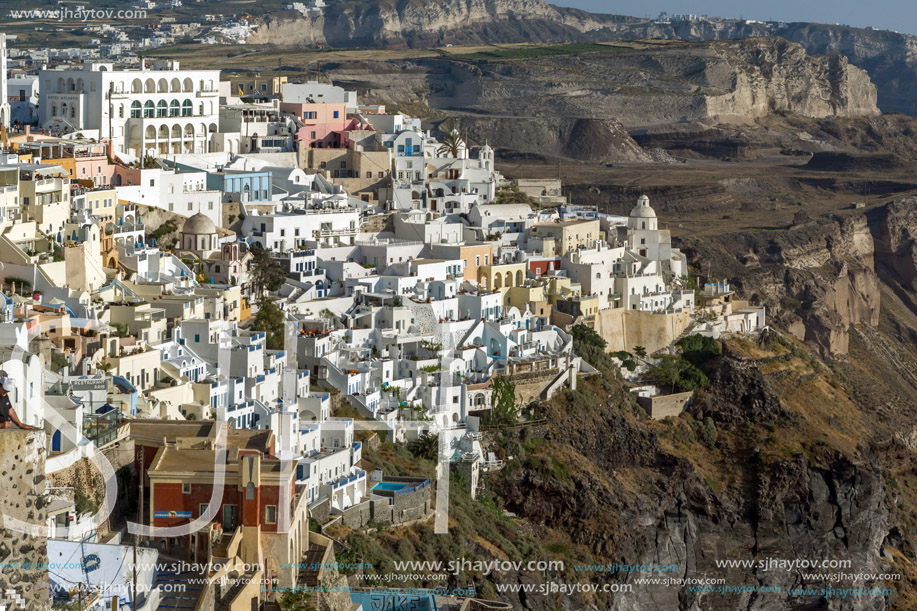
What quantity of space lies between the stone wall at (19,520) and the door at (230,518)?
6.22 meters

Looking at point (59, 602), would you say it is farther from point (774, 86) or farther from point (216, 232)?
point (774, 86)

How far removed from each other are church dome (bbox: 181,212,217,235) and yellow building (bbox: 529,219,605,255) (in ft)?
40.6

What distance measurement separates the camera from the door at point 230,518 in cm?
2458

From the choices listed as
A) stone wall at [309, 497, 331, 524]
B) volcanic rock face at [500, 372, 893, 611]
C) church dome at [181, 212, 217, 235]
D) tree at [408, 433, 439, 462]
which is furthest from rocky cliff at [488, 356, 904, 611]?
church dome at [181, 212, 217, 235]

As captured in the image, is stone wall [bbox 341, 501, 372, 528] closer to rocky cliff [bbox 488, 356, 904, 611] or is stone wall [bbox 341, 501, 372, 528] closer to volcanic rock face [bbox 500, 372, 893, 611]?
volcanic rock face [bbox 500, 372, 893, 611]

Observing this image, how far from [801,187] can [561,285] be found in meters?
59.6

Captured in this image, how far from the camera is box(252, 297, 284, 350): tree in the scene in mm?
44156

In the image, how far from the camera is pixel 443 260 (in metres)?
52.8

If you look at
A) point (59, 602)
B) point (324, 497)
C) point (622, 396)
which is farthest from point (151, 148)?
point (59, 602)

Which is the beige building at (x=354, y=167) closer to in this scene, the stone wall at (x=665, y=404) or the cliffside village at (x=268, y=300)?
the cliffside village at (x=268, y=300)

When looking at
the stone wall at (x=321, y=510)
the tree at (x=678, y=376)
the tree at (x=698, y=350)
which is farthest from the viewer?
the tree at (x=698, y=350)

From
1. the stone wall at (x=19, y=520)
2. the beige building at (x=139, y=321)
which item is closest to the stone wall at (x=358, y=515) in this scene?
the beige building at (x=139, y=321)

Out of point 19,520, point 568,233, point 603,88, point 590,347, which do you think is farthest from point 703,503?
point 603,88

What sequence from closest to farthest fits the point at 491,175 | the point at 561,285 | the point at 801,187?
the point at 561,285 < the point at 491,175 < the point at 801,187
